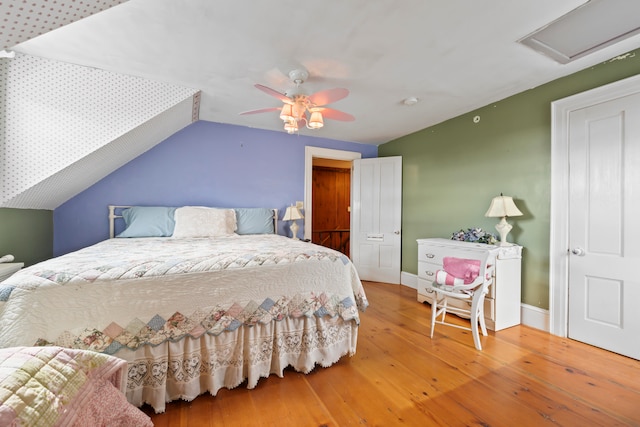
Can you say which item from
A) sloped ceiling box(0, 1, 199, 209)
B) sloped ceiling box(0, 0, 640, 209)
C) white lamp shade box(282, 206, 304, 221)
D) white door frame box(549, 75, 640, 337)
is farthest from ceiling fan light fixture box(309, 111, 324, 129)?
white door frame box(549, 75, 640, 337)

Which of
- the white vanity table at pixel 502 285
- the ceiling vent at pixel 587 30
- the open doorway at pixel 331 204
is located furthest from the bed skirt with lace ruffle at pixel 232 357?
the open doorway at pixel 331 204

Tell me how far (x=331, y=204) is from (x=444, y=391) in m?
5.03

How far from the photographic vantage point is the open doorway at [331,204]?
20.5ft

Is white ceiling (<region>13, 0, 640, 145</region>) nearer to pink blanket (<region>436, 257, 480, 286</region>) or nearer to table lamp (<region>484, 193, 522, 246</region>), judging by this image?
table lamp (<region>484, 193, 522, 246</region>)

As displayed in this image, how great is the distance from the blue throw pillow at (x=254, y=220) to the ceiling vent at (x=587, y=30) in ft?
9.95

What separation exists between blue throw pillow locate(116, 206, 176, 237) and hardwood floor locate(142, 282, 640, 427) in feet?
6.26

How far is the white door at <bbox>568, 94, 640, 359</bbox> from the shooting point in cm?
198

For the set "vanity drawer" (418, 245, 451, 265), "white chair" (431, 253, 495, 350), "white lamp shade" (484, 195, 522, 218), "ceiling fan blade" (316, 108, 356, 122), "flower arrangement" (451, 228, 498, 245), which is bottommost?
"white chair" (431, 253, 495, 350)

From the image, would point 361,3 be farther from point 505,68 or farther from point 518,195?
point 518,195

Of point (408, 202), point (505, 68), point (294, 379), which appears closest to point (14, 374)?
point (294, 379)

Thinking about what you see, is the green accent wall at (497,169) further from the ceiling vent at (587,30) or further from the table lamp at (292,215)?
the table lamp at (292,215)

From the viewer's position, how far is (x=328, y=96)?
2014mm

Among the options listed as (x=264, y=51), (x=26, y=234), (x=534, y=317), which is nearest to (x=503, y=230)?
(x=534, y=317)

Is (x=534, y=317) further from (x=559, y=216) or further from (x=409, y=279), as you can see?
(x=409, y=279)
